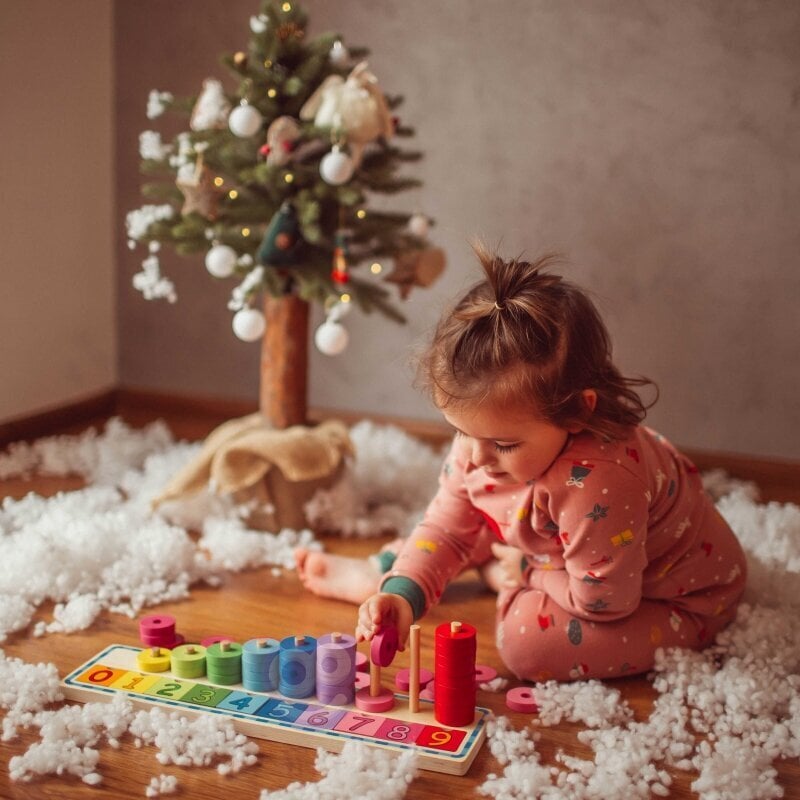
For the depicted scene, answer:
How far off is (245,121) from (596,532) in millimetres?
836

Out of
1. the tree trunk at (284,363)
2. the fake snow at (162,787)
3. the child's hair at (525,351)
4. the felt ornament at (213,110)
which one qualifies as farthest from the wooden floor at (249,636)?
the felt ornament at (213,110)

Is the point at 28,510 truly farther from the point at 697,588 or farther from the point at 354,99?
the point at 697,588

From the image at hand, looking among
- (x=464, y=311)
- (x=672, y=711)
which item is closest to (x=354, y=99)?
(x=464, y=311)

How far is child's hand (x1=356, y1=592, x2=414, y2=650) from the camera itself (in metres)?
1.14

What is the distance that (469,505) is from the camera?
4.35 ft

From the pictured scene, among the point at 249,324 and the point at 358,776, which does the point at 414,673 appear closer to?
the point at 358,776

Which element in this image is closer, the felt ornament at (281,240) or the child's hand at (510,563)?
the child's hand at (510,563)

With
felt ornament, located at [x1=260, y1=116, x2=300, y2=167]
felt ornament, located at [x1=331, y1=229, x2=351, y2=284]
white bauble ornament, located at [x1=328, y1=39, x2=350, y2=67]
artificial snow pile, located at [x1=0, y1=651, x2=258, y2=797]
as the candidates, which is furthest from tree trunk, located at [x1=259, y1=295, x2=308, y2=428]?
artificial snow pile, located at [x1=0, y1=651, x2=258, y2=797]

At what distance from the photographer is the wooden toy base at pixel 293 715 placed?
3.45ft

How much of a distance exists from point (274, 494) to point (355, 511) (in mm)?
152

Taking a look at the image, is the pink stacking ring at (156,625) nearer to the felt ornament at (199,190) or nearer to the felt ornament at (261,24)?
the felt ornament at (199,190)

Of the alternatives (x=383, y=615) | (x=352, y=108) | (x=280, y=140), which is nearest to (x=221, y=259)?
(x=280, y=140)

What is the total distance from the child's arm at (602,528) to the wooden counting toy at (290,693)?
20 centimetres

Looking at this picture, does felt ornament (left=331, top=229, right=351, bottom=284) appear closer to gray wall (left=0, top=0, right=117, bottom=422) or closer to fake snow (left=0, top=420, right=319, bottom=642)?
fake snow (left=0, top=420, right=319, bottom=642)
